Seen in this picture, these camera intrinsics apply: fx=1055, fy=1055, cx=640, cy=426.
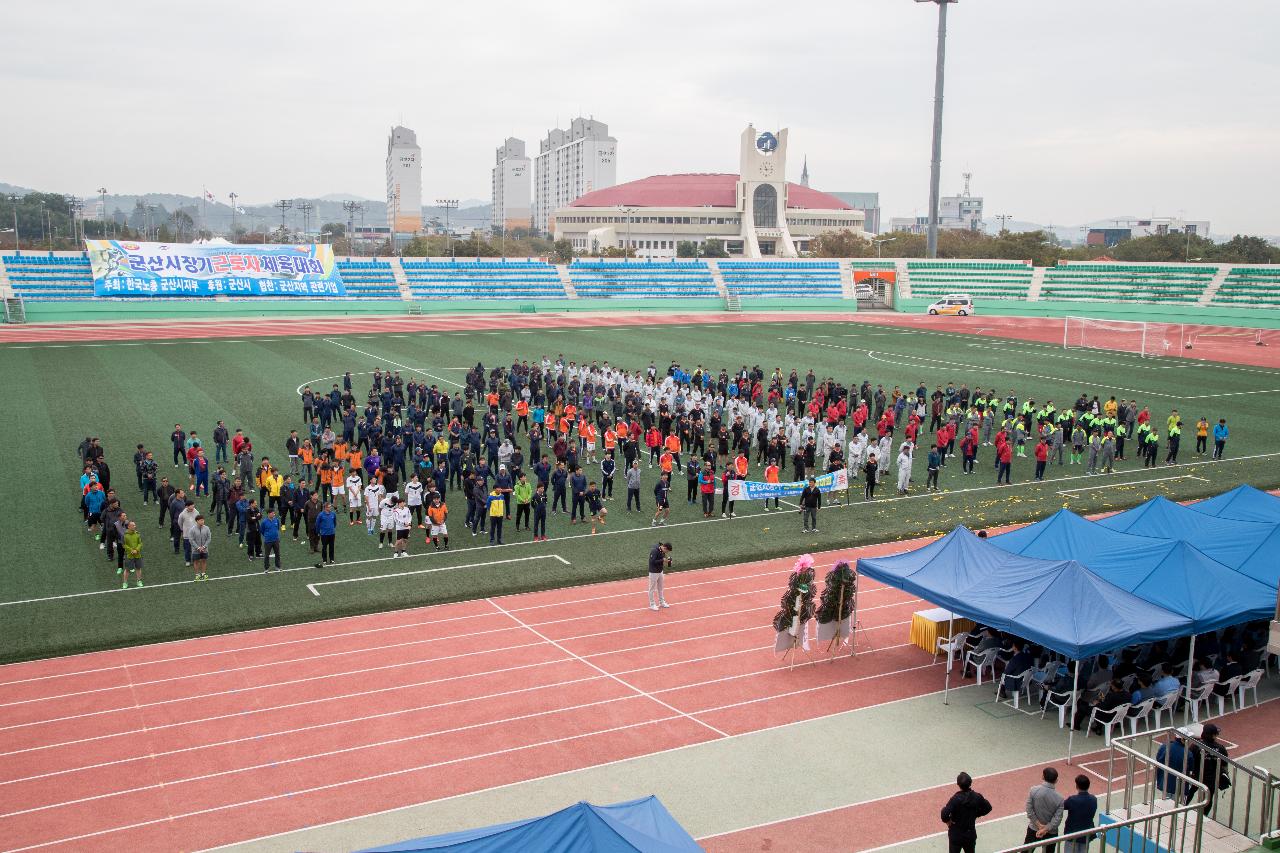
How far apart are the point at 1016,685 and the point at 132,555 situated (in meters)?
13.6

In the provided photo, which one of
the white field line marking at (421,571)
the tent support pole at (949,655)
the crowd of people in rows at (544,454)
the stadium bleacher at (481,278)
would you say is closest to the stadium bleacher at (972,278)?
the stadium bleacher at (481,278)

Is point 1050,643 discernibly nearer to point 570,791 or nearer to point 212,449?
point 570,791

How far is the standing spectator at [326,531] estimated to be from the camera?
59.8 feet

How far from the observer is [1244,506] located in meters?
16.3

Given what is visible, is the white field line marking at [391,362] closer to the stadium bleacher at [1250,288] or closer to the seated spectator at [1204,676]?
the seated spectator at [1204,676]

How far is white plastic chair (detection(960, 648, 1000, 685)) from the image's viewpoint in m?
13.9

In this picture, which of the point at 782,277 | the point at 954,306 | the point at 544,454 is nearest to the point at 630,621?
the point at 544,454

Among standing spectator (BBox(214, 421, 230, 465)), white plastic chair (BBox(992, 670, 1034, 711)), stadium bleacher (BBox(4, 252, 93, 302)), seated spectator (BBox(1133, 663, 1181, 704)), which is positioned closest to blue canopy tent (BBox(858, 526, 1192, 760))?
seated spectator (BBox(1133, 663, 1181, 704))

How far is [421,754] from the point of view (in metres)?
11.8

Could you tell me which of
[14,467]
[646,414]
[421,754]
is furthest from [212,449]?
[421,754]

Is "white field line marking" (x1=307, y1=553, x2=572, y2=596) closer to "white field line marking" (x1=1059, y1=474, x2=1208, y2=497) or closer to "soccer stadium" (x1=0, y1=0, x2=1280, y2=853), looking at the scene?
"soccer stadium" (x1=0, y1=0, x2=1280, y2=853)

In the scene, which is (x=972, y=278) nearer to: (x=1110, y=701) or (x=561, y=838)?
(x=1110, y=701)

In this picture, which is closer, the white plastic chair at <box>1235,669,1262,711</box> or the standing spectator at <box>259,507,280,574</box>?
the white plastic chair at <box>1235,669,1262,711</box>

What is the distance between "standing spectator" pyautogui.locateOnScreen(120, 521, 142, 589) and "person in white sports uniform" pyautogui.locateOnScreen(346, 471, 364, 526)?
4.37 m
